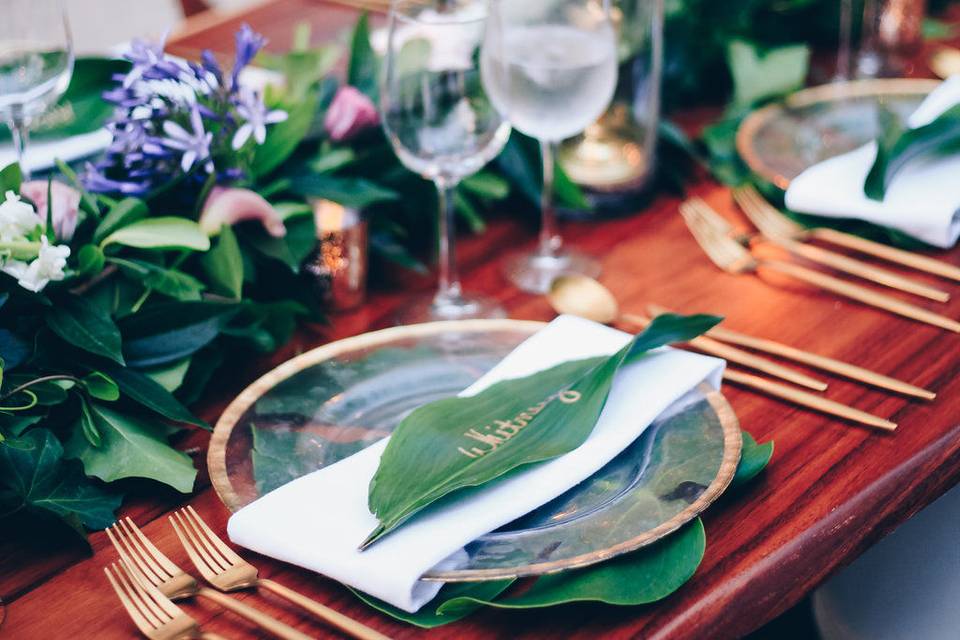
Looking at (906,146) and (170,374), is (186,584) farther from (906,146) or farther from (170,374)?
(906,146)

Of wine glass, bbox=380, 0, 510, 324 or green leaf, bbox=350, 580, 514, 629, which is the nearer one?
green leaf, bbox=350, 580, 514, 629

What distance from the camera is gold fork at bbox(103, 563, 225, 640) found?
583 mm

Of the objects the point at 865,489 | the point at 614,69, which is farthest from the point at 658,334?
the point at 614,69

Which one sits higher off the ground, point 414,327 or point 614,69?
point 614,69

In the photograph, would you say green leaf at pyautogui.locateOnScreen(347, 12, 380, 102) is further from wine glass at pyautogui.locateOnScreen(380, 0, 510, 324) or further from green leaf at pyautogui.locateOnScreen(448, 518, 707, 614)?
green leaf at pyautogui.locateOnScreen(448, 518, 707, 614)

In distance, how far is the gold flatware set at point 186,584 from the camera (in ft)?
1.92

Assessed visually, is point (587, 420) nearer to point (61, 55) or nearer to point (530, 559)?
point (530, 559)

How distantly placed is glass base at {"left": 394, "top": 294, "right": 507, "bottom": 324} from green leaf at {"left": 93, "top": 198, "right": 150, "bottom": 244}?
0.24 metres

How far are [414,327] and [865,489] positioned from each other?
35cm

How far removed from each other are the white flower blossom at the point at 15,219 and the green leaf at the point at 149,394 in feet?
0.35

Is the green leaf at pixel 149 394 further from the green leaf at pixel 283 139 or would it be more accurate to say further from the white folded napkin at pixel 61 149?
the white folded napkin at pixel 61 149

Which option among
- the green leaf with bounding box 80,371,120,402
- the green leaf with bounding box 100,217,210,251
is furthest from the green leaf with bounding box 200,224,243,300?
the green leaf with bounding box 80,371,120,402

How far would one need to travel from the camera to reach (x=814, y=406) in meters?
0.80

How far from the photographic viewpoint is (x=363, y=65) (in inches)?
45.0
